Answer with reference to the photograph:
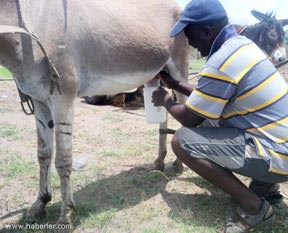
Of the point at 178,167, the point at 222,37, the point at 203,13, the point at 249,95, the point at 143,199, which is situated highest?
the point at 203,13

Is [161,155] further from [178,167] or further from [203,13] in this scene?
[203,13]

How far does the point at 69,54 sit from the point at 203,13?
106 cm

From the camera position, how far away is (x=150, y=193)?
3.70m

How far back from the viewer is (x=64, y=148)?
306 cm

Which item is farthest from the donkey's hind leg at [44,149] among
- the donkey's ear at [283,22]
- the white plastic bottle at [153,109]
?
the donkey's ear at [283,22]

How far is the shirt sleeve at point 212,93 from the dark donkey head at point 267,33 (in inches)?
92.3

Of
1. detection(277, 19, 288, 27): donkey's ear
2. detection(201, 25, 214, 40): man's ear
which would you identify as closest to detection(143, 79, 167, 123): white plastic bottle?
detection(201, 25, 214, 40): man's ear

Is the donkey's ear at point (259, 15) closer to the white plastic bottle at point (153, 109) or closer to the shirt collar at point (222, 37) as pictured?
the white plastic bottle at point (153, 109)

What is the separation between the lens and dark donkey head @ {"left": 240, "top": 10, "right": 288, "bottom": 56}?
486 cm

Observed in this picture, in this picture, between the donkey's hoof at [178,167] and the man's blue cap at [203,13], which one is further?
the donkey's hoof at [178,167]

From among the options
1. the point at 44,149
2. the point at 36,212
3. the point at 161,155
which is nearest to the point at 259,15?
the point at 161,155

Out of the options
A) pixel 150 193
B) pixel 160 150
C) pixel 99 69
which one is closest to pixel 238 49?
pixel 99 69

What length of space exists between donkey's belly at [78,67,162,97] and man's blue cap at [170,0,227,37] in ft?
3.11

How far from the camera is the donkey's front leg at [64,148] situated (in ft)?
9.84
